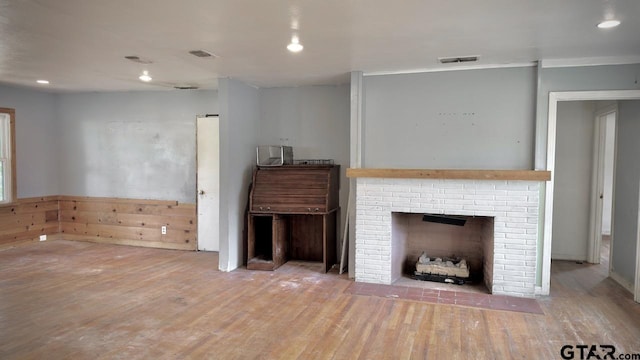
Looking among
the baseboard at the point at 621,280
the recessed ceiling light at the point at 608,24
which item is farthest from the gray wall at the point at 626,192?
the recessed ceiling light at the point at 608,24

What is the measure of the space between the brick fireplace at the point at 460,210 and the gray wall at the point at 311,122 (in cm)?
84

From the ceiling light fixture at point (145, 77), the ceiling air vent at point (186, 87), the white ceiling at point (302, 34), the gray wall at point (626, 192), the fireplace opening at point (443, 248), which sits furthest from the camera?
the ceiling air vent at point (186, 87)

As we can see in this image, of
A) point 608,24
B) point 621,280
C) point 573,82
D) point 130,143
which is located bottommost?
point 621,280

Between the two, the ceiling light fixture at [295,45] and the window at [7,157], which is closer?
the ceiling light fixture at [295,45]

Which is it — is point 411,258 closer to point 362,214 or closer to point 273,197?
point 362,214

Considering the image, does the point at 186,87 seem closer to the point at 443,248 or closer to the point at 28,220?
the point at 28,220

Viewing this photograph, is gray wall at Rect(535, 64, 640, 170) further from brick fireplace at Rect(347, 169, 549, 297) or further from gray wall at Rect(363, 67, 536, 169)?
brick fireplace at Rect(347, 169, 549, 297)

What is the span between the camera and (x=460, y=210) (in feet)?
14.0

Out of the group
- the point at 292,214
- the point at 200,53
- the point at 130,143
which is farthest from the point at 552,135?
the point at 130,143

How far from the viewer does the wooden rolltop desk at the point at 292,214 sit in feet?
16.3

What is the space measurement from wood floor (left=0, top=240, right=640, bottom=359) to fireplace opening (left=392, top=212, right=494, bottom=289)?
705mm

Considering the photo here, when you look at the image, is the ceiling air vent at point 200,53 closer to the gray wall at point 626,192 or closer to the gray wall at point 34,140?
the gray wall at point 34,140

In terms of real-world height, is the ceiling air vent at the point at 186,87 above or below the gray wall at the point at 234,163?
above

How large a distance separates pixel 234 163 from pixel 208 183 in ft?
3.36
